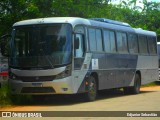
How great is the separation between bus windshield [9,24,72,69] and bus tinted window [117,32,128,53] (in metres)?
4.76

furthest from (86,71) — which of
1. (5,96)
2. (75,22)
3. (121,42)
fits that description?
(121,42)

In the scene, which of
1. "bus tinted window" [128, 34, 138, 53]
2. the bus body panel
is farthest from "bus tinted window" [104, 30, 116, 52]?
"bus tinted window" [128, 34, 138, 53]

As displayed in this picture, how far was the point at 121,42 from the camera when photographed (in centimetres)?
2133

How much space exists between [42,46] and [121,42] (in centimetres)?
555

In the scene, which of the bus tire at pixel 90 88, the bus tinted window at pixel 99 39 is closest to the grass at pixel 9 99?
the bus tire at pixel 90 88

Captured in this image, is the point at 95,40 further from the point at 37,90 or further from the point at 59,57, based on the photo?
the point at 37,90

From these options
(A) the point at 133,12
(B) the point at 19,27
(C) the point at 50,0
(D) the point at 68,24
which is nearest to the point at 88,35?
(D) the point at 68,24

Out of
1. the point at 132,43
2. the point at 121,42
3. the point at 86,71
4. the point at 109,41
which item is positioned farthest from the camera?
the point at 132,43

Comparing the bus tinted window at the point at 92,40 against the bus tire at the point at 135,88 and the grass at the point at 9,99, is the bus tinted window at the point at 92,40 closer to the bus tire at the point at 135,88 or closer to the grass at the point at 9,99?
the grass at the point at 9,99

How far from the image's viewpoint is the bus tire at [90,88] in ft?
57.6

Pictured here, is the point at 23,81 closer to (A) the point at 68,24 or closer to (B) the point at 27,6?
(A) the point at 68,24

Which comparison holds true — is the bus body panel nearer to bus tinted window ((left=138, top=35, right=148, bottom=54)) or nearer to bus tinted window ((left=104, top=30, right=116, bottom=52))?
bus tinted window ((left=104, top=30, right=116, bottom=52))

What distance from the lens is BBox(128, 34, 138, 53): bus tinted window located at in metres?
22.4

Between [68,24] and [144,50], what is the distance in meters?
8.29
